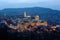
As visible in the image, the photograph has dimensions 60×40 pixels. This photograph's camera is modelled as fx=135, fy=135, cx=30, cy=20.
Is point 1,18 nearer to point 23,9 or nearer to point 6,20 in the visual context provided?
point 6,20

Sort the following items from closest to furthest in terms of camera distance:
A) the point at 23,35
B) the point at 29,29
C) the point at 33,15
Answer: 1. the point at 23,35
2. the point at 29,29
3. the point at 33,15

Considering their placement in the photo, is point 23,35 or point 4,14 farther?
point 4,14

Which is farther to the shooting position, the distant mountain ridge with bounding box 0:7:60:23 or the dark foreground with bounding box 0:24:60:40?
the distant mountain ridge with bounding box 0:7:60:23

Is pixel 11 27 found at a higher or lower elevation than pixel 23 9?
lower

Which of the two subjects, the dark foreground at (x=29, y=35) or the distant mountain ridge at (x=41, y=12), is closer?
the dark foreground at (x=29, y=35)

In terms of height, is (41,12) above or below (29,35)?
above

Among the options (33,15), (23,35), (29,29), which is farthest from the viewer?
(33,15)

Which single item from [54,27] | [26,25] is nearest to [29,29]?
[26,25]

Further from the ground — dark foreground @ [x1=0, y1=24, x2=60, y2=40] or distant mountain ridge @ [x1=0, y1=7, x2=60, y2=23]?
distant mountain ridge @ [x1=0, y1=7, x2=60, y2=23]

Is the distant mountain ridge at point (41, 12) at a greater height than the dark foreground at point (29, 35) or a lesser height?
greater

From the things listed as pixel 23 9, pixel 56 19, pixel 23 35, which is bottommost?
pixel 23 35

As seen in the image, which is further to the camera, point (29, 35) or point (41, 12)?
point (41, 12)
